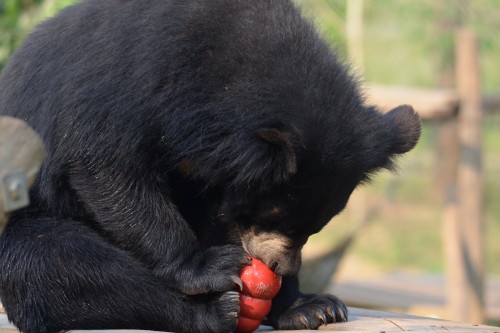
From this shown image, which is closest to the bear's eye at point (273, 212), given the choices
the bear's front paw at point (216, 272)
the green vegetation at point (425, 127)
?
the bear's front paw at point (216, 272)

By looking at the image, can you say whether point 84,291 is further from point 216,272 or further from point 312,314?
point 312,314

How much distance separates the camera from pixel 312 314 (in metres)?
3.97

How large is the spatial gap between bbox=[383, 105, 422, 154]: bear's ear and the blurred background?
0.62 ft

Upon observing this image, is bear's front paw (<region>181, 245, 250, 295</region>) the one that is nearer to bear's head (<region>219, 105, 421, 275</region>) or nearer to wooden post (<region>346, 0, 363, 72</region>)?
bear's head (<region>219, 105, 421, 275</region>)

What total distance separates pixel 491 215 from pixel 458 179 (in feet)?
29.5

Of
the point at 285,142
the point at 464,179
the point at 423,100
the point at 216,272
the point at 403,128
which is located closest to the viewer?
the point at 285,142

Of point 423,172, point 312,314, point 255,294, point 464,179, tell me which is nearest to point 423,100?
point 464,179

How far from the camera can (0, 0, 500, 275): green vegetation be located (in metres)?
14.7

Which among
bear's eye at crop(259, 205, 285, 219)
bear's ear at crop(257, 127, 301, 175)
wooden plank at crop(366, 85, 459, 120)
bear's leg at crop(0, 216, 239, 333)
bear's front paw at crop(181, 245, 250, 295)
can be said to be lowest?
bear's leg at crop(0, 216, 239, 333)

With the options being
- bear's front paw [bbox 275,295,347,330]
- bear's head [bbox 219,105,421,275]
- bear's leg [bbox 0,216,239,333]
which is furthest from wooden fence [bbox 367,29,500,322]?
bear's leg [bbox 0,216,239,333]

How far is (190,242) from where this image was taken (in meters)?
3.74

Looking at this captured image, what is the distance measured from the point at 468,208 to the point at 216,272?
5558 millimetres

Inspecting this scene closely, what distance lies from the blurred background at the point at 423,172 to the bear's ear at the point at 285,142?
737mm

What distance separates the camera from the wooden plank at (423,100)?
27.2ft
